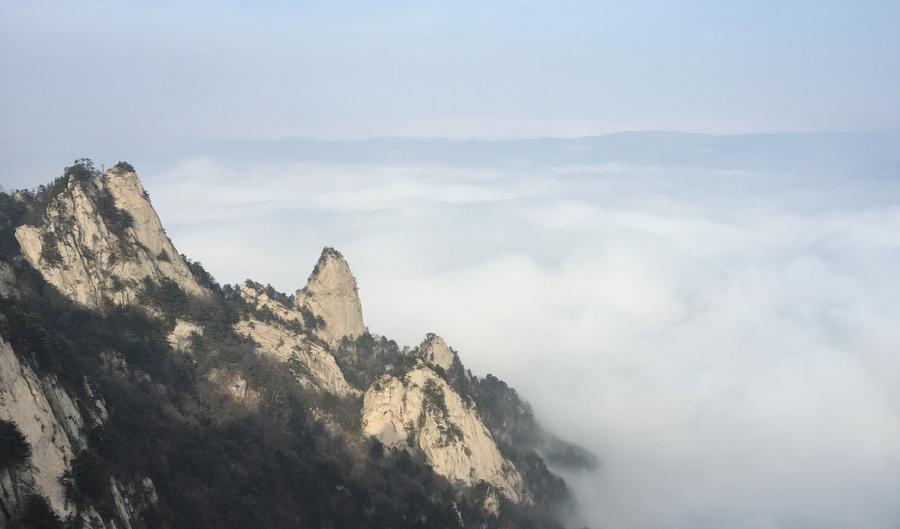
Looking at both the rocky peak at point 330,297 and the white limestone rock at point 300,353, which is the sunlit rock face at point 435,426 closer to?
the white limestone rock at point 300,353

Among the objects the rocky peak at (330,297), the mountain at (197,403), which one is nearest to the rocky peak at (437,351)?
the mountain at (197,403)

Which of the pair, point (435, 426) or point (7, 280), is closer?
point (7, 280)

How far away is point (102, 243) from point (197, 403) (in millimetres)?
20984

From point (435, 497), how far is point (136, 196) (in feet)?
151

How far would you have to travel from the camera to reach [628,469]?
499 ft

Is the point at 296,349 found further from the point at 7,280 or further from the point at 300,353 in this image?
the point at 7,280

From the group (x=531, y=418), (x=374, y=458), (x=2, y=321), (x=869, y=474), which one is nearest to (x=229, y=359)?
(x=374, y=458)

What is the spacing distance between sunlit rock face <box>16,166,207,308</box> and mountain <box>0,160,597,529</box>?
0.19 meters

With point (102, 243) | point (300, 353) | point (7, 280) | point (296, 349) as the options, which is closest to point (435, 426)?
point (300, 353)

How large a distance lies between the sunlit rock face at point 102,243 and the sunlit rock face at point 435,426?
25202 mm

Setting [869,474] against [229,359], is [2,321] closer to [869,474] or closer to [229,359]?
[229,359]

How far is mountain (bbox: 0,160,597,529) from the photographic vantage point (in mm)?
53031

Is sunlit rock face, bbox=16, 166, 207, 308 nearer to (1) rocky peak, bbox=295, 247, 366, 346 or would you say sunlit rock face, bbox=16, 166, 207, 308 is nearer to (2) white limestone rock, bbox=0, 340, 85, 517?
(1) rocky peak, bbox=295, 247, 366, 346

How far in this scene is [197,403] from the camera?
282ft
